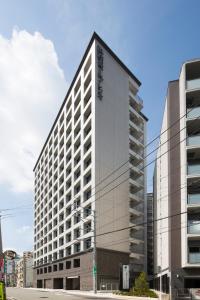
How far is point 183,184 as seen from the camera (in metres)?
44.5

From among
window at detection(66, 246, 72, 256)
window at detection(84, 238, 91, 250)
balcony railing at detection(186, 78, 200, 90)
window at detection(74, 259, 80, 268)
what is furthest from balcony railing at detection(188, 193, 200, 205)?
window at detection(66, 246, 72, 256)

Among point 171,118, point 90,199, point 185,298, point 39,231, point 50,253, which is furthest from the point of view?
point 39,231

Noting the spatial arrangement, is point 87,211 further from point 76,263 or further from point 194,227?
point 194,227

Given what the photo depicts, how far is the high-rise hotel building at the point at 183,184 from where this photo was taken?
4225 centimetres

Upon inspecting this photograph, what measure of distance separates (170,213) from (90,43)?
3843 centimetres

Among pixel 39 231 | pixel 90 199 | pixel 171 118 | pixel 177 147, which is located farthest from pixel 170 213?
pixel 39 231

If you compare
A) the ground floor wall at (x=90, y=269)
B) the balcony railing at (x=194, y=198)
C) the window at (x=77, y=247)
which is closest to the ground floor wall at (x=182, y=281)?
the balcony railing at (x=194, y=198)

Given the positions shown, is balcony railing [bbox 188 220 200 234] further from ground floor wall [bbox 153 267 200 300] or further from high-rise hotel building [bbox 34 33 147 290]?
high-rise hotel building [bbox 34 33 147 290]

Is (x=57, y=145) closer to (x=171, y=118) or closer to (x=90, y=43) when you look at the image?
(x=90, y=43)

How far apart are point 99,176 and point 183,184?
930 inches

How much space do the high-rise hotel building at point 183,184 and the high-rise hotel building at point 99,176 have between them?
15.8 meters

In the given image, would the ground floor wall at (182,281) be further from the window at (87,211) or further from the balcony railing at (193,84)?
the window at (87,211)

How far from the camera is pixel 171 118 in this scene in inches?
1913

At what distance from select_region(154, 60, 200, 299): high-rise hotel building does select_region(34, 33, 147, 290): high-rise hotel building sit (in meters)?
15.8
